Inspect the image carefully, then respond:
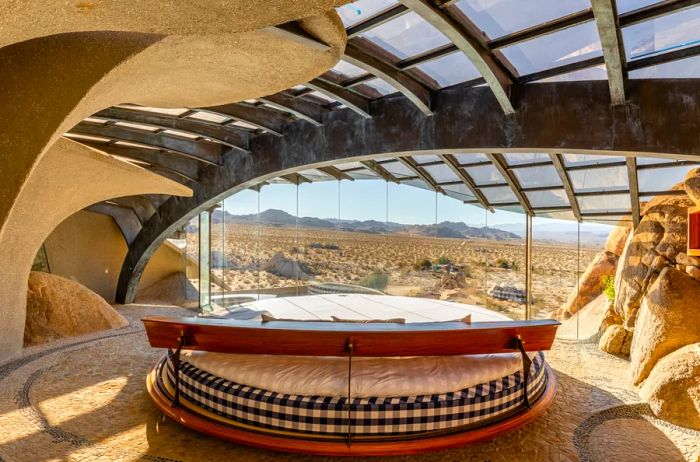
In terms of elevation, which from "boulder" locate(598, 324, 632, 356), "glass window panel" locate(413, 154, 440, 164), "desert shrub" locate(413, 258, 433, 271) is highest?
"glass window panel" locate(413, 154, 440, 164)

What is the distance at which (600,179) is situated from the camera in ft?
32.3

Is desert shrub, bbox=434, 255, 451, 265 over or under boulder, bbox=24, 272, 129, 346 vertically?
over

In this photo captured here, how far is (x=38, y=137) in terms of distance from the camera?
159 inches

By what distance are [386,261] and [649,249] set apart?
8775 millimetres

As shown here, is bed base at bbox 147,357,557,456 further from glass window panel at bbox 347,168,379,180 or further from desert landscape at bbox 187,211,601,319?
glass window panel at bbox 347,168,379,180

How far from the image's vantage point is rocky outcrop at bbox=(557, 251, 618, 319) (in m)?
11.8

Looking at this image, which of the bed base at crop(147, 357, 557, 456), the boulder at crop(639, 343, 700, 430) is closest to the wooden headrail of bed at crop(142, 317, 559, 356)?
the bed base at crop(147, 357, 557, 456)

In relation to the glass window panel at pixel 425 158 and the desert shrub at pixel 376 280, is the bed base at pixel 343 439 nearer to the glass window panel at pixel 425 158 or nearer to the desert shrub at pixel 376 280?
the glass window panel at pixel 425 158

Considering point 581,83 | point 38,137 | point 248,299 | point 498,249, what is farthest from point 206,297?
point 581,83

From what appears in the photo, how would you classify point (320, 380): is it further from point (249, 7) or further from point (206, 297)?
point (206, 297)

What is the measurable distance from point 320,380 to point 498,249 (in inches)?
440

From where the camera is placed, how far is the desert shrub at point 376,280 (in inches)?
635

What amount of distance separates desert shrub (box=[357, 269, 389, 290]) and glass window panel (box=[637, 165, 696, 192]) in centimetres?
882

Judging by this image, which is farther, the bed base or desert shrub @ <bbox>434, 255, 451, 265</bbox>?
desert shrub @ <bbox>434, 255, 451, 265</bbox>
